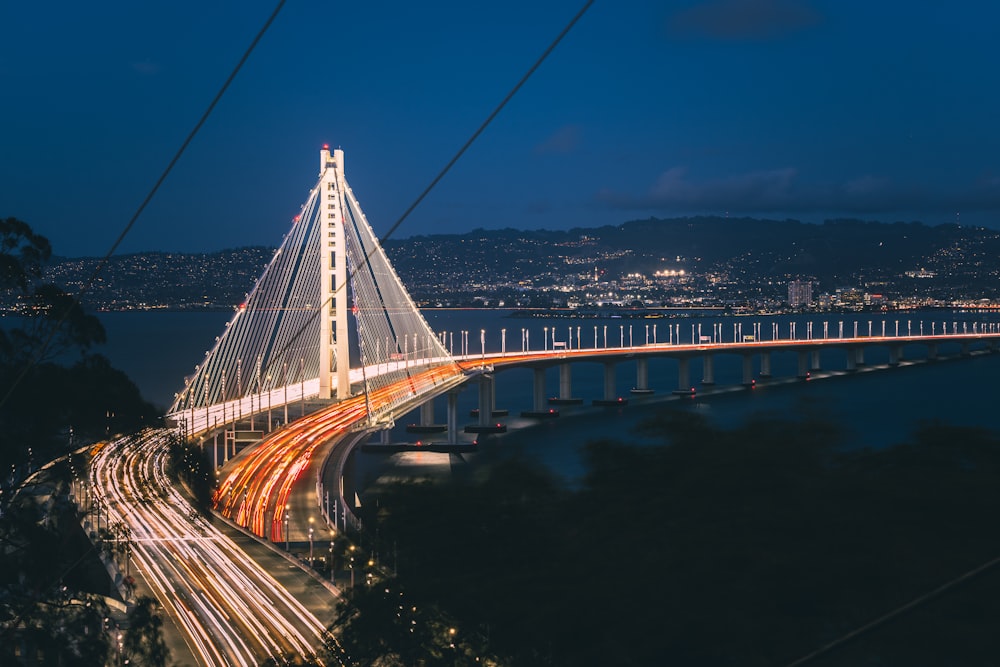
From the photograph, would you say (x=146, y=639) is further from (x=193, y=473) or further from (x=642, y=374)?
(x=642, y=374)

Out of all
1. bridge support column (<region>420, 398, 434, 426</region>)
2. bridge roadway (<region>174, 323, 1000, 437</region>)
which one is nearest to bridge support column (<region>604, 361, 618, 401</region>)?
bridge roadway (<region>174, 323, 1000, 437</region>)

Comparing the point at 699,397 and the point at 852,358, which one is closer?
the point at 699,397

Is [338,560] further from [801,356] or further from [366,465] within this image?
[801,356]

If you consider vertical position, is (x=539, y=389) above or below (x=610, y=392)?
above

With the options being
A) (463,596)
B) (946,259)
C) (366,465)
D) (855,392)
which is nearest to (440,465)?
(366,465)

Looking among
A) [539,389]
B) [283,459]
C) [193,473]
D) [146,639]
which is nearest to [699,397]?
[539,389]

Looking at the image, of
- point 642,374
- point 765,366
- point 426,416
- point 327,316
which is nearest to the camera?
point 327,316

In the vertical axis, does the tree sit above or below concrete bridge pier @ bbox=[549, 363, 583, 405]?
above

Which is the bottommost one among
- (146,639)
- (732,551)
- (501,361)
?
(501,361)

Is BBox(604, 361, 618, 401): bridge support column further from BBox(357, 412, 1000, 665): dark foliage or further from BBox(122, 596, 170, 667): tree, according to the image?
BBox(357, 412, 1000, 665): dark foliage
